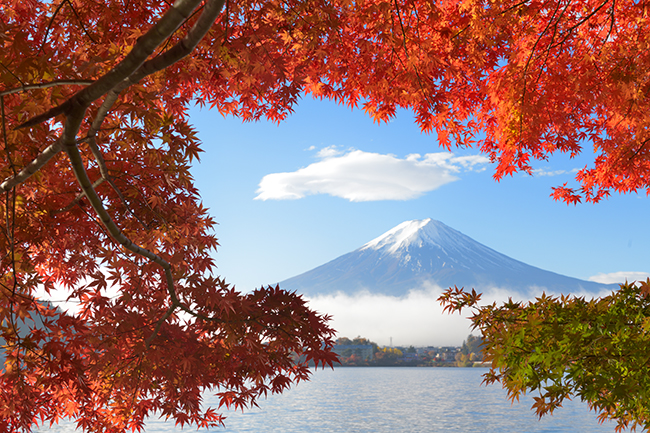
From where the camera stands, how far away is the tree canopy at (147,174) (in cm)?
315

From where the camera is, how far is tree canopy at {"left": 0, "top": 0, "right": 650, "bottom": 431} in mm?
3150

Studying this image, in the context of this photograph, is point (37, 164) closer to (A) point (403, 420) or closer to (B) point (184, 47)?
(B) point (184, 47)

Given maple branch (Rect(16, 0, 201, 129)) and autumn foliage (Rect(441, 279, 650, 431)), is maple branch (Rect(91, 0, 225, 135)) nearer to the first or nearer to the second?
maple branch (Rect(16, 0, 201, 129))

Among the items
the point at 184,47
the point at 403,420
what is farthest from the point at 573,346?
the point at 403,420

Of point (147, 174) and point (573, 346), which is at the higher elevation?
point (147, 174)

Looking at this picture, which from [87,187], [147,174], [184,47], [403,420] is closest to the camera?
[184,47]

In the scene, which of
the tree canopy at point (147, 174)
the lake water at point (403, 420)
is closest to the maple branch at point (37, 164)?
the tree canopy at point (147, 174)

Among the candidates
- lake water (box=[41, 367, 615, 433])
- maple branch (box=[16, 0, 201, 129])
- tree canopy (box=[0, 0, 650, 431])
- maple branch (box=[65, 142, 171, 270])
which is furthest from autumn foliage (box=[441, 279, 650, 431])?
lake water (box=[41, 367, 615, 433])

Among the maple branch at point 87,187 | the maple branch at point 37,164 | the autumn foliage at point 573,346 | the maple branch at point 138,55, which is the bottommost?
the autumn foliage at point 573,346

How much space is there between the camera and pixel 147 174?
4.55 metres

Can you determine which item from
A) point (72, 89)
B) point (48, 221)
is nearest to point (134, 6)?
point (72, 89)

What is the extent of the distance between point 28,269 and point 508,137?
6860 mm

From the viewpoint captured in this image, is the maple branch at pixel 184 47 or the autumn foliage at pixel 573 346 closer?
the maple branch at pixel 184 47

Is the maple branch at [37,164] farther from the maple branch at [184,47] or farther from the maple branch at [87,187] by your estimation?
the maple branch at [184,47]
